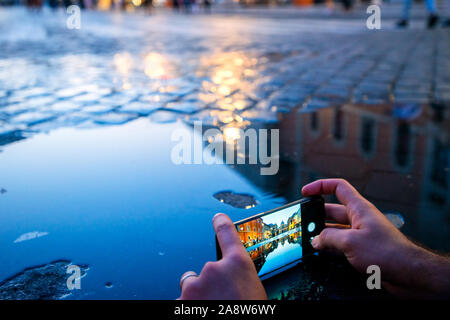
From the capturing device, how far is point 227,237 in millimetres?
1421

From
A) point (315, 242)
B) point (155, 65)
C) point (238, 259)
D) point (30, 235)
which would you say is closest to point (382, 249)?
point (315, 242)

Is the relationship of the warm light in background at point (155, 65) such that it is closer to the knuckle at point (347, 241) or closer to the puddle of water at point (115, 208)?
the puddle of water at point (115, 208)

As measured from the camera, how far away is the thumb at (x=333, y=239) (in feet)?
5.18

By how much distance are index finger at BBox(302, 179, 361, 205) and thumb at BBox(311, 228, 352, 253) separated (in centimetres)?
14

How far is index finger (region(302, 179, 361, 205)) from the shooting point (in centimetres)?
169

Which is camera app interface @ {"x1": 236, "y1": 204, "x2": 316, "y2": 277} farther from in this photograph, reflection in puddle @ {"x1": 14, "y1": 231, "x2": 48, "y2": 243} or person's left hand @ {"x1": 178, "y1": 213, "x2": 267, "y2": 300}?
reflection in puddle @ {"x1": 14, "y1": 231, "x2": 48, "y2": 243}

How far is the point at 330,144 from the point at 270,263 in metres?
1.89

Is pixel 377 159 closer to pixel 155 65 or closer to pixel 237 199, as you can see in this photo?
pixel 237 199

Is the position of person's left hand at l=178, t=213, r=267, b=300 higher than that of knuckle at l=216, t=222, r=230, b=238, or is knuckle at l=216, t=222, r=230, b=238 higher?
knuckle at l=216, t=222, r=230, b=238

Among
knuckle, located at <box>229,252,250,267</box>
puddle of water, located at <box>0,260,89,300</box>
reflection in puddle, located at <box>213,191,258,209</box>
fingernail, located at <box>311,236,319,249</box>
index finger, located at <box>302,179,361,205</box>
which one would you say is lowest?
puddle of water, located at <box>0,260,89,300</box>

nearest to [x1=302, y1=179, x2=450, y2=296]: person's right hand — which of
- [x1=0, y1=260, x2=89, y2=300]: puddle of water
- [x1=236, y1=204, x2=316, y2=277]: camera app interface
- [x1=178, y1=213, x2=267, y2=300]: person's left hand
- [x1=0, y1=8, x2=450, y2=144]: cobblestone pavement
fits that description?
[x1=236, y1=204, x2=316, y2=277]: camera app interface

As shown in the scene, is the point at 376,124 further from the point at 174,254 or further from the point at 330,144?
the point at 174,254

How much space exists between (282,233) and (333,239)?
0.67ft

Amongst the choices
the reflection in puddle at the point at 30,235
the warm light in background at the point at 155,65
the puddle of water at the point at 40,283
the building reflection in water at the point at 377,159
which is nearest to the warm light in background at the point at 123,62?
the warm light in background at the point at 155,65
